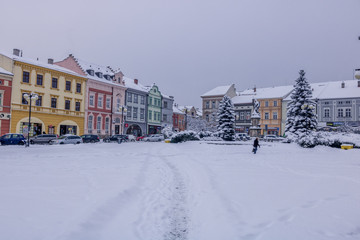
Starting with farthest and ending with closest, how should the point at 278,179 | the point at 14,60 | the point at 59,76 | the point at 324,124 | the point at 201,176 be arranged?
the point at 324,124 → the point at 59,76 → the point at 14,60 → the point at 201,176 → the point at 278,179

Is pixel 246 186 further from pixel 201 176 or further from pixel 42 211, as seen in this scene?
pixel 42 211

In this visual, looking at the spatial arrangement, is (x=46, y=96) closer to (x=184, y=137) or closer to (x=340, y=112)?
(x=184, y=137)

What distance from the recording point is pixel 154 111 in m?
60.6

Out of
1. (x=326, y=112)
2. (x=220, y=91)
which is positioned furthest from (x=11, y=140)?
(x=326, y=112)

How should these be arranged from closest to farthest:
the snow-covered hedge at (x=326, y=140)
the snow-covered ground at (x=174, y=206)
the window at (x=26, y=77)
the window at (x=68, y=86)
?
the snow-covered ground at (x=174, y=206), the snow-covered hedge at (x=326, y=140), the window at (x=26, y=77), the window at (x=68, y=86)

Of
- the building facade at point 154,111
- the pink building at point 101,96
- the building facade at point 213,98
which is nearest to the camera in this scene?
the pink building at point 101,96

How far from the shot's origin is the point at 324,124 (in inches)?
2221

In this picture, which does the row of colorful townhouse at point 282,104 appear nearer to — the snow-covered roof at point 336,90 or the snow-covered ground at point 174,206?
the snow-covered roof at point 336,90

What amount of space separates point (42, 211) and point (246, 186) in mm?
6503

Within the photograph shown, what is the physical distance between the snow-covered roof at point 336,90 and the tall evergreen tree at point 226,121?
24319 millimetres

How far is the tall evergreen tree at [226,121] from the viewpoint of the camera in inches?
1644

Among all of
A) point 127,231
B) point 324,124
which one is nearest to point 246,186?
point 127,231

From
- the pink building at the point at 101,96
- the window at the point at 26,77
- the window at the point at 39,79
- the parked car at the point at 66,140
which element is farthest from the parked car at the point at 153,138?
the window at the point at 26,77

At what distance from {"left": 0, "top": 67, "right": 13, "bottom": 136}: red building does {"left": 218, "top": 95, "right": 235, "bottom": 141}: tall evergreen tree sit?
2768 cm
